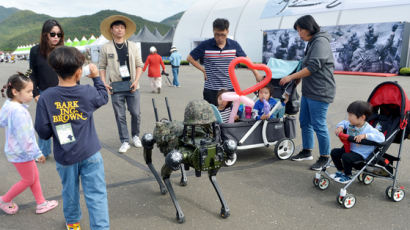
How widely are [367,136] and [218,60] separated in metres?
2.29

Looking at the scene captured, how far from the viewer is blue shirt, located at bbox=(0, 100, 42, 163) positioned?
2.83 m

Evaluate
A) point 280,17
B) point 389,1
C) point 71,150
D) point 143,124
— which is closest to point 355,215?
point 71,150

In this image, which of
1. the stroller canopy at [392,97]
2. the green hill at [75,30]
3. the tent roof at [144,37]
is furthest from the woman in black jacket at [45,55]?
the green hill at [75,30]

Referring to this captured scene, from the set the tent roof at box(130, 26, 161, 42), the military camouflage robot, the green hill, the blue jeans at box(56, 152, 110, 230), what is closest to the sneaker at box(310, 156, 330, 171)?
the military camouflage robot

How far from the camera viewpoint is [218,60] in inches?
179

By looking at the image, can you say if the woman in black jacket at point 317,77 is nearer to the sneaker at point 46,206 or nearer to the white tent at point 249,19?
the sneaker at point 46,206

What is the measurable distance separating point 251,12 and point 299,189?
27.1 metres

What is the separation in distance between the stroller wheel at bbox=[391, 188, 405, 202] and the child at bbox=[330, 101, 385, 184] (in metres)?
0.47

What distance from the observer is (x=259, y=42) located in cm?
2722

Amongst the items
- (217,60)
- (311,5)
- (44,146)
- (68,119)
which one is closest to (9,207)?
(44,146)

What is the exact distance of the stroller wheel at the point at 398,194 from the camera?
3248 mm

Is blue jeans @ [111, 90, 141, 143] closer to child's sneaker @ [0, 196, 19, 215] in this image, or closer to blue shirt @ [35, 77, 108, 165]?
child's sneaker @ [0, 196, 19, 215]

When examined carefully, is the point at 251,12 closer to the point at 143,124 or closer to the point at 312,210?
the point at 143,124

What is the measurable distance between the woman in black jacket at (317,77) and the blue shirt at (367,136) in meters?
0.64
